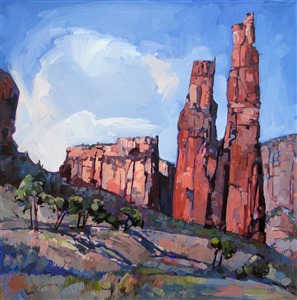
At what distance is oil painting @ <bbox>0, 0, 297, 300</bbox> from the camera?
450cm

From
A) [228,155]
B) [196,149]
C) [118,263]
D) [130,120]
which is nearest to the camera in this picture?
[118,263]

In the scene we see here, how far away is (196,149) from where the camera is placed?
5.21 meters

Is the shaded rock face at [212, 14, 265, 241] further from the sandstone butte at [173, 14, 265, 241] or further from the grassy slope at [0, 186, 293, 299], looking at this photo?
the grassy slope at [0, 186, 293, 299]

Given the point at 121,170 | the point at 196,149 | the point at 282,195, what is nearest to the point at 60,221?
the point at 121,170

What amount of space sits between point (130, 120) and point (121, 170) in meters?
1.01

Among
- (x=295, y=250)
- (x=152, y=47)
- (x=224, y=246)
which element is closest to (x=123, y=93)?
(x=152, y=47)

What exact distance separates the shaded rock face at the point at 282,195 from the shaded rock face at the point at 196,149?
710mm

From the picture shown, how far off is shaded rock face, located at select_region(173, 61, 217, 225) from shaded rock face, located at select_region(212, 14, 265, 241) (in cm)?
17

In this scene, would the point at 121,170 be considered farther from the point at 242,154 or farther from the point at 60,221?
the point at 242,154

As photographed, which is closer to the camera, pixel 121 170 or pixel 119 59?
pixel 119 59

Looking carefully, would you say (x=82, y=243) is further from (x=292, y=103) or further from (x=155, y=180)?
(x=292, y=103)

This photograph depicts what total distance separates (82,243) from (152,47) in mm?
2036

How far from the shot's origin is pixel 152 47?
15.4 ft

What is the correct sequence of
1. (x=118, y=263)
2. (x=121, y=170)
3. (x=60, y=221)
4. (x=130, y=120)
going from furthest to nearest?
(x=121, y=170) < (x=60, y=221) < (x=130, y=120) < (x=118, y=263)
